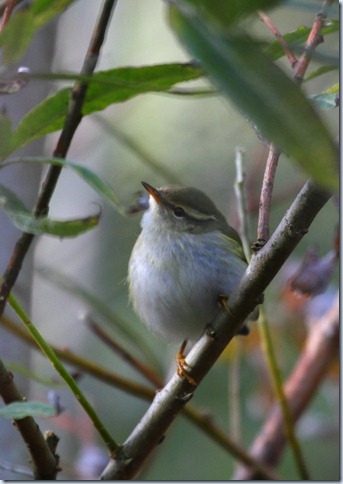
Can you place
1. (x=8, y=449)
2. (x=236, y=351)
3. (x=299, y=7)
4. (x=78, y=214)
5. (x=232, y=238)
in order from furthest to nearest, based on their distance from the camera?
1. (x=78, y=214)
2. (x=236, y=351)
3. (x=232, y=238)
4. (x=8, y=449)
5. (x=299, y=7)

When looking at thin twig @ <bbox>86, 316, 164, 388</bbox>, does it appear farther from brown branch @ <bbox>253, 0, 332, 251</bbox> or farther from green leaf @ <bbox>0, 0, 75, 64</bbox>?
green leaf @ <bbox>0, 0, 75, 64</bbox>

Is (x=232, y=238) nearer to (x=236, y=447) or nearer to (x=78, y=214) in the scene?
(x=236, y=447)

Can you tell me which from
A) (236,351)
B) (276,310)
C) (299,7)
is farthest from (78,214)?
(299,7)

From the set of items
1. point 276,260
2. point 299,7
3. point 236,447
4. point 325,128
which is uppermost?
point 299,7

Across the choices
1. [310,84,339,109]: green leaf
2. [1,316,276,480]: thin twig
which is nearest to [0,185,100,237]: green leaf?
[310,84,339,109]: green leaf

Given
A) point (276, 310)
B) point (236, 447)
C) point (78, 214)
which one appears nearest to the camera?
point (236, 447)

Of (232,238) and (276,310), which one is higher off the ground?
(232,238)

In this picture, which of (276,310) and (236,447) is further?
(276,310)

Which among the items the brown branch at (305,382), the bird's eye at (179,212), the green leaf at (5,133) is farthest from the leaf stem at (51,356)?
the brown branch at (305,382)
